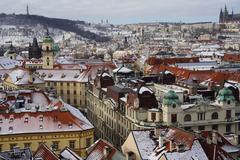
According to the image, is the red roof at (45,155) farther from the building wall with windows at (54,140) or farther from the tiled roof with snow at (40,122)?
the tiled roof with snow at (40,122)

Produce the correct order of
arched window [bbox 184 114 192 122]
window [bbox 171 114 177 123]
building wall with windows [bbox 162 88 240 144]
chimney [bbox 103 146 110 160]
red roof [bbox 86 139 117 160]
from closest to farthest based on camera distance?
1. chimney [bbox 103 146 110 160]
2. red roof [bbox 86 139 117 160]
3. building wall with windows [bbox 162 88 240 144]
4. window [bbox 171 114 177 123]
5. arched window [bbox 184 114 192 122]

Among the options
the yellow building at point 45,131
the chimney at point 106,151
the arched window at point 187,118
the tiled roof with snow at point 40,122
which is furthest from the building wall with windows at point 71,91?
the chimney at point 106,151

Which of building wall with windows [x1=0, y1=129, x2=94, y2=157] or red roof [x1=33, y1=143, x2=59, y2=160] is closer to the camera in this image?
red roof [x1=33, y1=143, x2=59, y2=160]

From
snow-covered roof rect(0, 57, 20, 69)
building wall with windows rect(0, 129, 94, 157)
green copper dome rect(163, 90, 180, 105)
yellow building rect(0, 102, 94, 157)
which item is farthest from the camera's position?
snow-covered roof rect(0, 57, 20, 69)


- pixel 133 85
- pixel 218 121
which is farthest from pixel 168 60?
pixel 218 121

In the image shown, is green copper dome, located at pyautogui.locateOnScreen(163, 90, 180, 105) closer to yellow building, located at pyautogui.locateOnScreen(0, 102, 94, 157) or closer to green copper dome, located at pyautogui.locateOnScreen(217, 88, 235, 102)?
green copper dome, located at pyautogui.locateOnScreen(217, 88, 235, 102)

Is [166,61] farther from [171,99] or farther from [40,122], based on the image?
[40,122]

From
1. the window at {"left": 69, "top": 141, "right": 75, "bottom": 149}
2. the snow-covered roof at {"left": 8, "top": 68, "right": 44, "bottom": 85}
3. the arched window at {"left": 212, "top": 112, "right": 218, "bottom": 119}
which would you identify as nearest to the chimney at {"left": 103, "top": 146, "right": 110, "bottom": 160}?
the window at {"left": 69, "top": 141, "right": 75, "bottom": 149}

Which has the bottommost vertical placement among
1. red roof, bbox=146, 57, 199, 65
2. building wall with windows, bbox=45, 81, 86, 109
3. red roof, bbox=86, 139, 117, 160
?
building wall with windows, bbox=45, 81, 86, 109

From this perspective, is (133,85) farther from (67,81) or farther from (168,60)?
(168,60)

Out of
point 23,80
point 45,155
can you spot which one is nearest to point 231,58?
point 23,80
